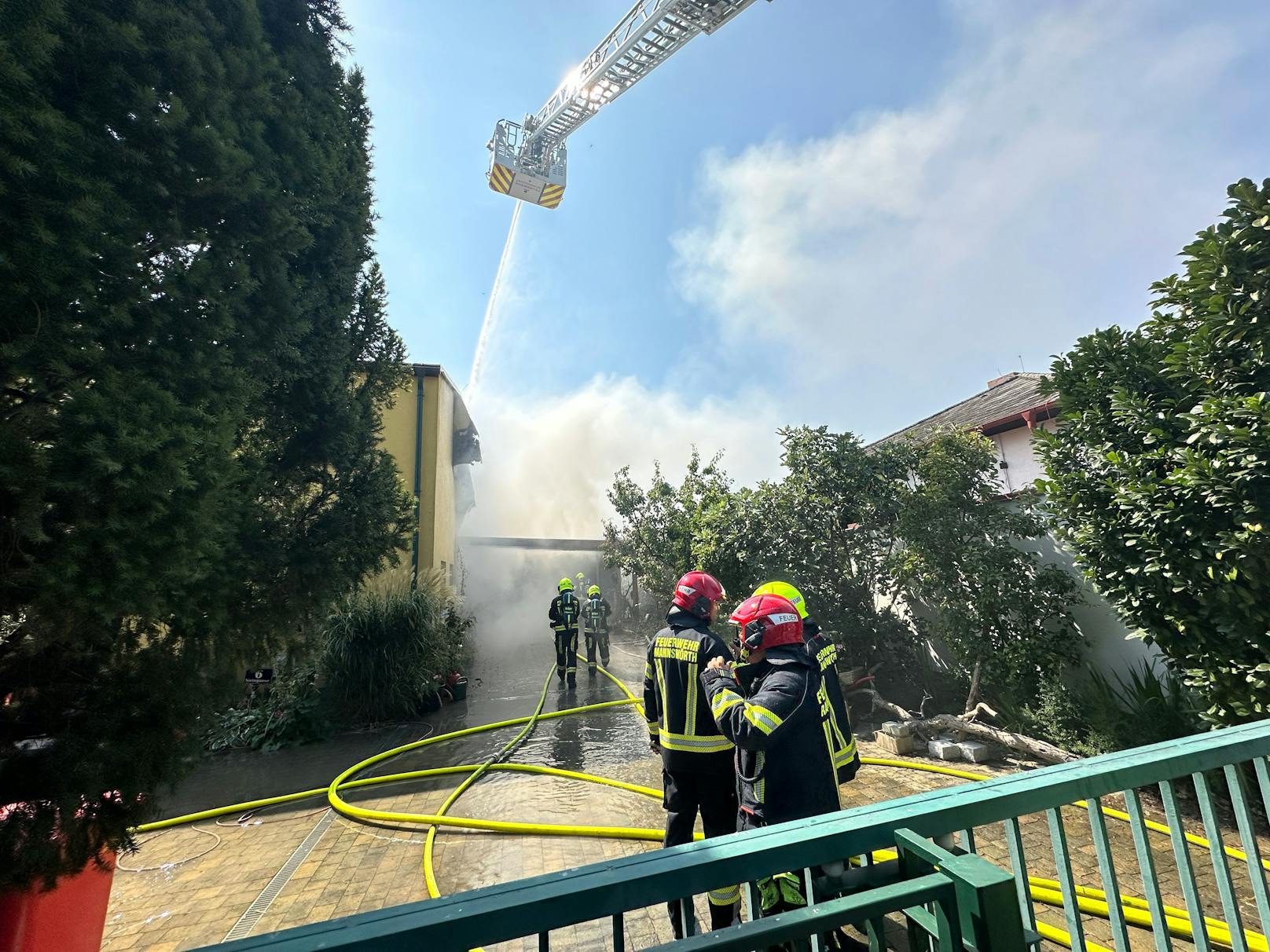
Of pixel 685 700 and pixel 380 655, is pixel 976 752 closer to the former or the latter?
pixel 685 700

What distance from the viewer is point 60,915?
105 inches

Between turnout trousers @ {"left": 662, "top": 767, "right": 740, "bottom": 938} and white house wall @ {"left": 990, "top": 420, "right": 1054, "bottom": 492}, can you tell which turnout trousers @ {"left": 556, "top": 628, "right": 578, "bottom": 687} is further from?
white house wall @ {"left": 990, "top": 420, "right": 1054, "bottom": 492}

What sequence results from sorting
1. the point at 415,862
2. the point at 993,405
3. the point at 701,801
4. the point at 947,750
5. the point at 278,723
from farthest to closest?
the point at 993,405, the point at 278,723, the point at 947,750, the point at 415,862, the point at 701,801

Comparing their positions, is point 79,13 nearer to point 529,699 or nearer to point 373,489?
point 373,489

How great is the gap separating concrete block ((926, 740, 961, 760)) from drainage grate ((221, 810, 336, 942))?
5600 mm

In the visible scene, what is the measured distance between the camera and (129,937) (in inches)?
136

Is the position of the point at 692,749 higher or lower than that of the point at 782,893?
higher

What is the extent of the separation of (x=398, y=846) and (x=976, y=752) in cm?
516

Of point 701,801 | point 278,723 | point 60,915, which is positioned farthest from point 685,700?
point 278,723

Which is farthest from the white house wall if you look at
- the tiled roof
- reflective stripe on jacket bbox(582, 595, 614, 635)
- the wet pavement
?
reflective stripe on jacket bbox(582, 595, 614, 635)

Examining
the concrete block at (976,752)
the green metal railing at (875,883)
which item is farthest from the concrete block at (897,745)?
the green metal railing at (875,883)

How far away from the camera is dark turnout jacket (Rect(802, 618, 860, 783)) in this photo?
10.3ft

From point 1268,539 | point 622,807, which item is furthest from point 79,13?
point 1268,539

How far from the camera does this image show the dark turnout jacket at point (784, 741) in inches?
104
